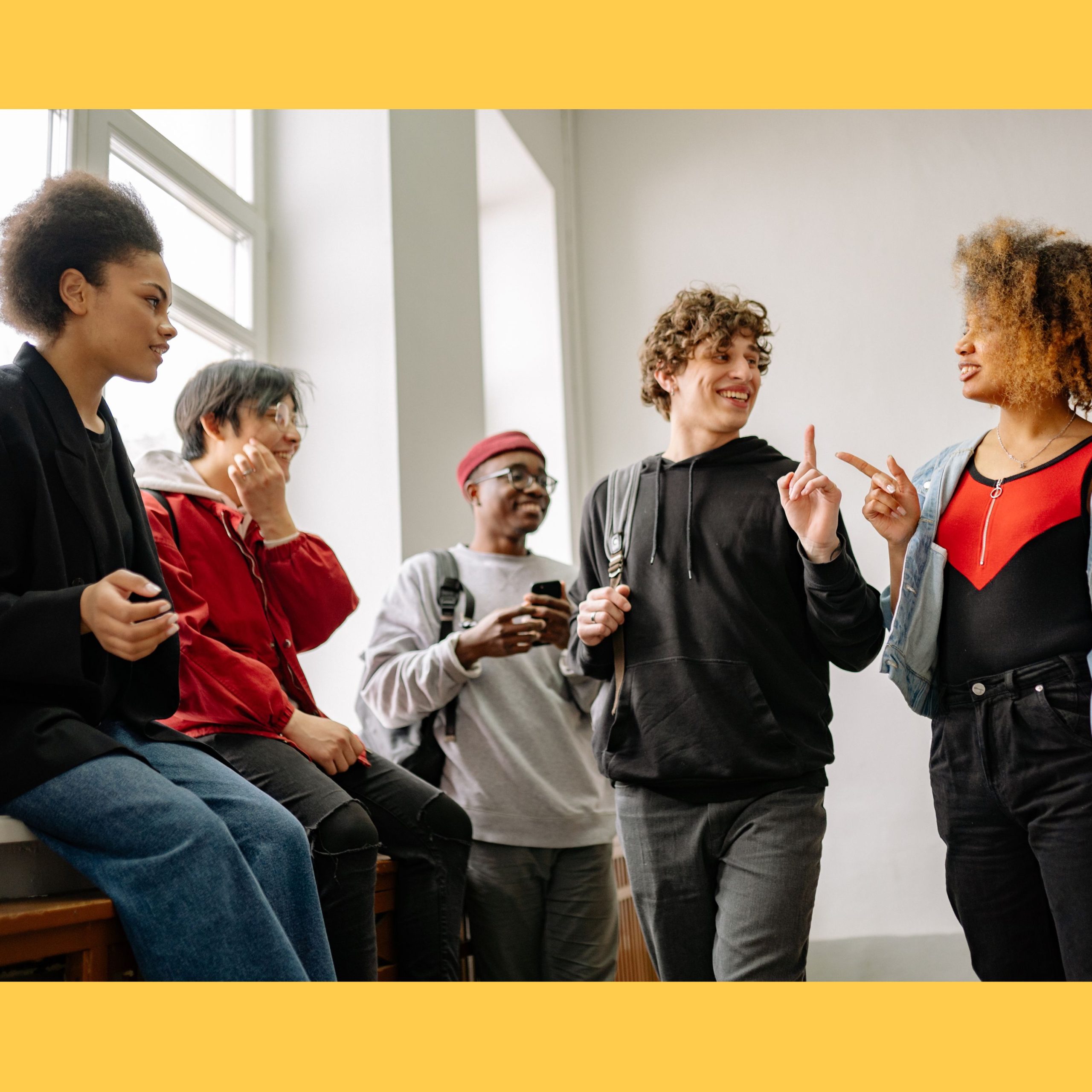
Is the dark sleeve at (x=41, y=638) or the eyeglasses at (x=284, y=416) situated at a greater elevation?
the eyeglasses at (x=284, y=416)

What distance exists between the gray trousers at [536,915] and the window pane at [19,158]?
5.17 feet

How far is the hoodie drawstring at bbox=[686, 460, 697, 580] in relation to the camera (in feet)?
6.45

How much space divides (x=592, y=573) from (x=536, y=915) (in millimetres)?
940

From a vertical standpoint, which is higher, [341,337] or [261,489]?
[341,337]

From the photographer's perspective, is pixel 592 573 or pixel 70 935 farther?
pixel 592 573

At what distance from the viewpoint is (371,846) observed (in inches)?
77.4

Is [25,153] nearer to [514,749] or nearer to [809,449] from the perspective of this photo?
[514,749]

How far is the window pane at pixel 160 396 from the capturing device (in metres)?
2.83

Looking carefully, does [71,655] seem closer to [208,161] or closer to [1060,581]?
[1060,581]

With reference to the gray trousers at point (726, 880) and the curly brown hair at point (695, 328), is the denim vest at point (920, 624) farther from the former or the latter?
→ the curly brown hair at point (695, 328)

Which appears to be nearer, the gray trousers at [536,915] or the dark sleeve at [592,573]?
the dark sleeve at [592,573]

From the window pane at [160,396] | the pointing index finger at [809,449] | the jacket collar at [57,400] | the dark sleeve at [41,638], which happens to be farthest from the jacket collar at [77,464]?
the pointing index finger at [809,449]

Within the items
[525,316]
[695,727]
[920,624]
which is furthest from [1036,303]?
[525,316]

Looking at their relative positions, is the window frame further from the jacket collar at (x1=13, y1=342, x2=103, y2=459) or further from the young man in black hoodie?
the young man in black hoodie
